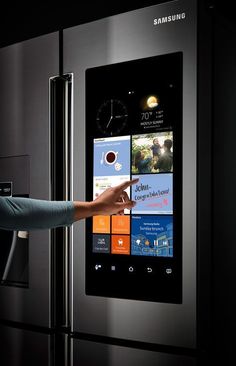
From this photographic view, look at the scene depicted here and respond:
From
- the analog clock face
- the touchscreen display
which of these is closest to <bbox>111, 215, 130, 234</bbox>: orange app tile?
the touchscreen display

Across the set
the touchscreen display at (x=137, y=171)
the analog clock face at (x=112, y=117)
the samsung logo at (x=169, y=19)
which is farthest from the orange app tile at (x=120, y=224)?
the samsung logo at (x=169, y=19)

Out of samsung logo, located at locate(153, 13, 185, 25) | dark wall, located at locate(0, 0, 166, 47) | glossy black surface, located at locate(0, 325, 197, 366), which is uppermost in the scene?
dark wall, located at locate(0, 0, 166, 47)

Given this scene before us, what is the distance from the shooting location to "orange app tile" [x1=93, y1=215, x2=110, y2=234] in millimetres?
1706

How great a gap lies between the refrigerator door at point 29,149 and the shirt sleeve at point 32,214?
0.75 ft

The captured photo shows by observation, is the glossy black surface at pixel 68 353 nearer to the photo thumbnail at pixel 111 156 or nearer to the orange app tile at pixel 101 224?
the orange app tile at pixel 101 224

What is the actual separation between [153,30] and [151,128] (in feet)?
0.95

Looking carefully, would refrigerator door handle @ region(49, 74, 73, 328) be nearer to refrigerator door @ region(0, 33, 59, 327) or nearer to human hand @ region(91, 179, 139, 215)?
refrigerator door @ region(0, 33, 59, 327)

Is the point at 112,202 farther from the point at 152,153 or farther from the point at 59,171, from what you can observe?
the point at 59,171

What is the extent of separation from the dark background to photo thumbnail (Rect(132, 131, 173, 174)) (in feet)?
2.18

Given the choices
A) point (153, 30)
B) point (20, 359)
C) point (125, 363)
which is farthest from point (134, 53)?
point (20, 359)

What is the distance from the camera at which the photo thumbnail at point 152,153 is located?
1591 mm

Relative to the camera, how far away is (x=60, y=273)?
6.08ft

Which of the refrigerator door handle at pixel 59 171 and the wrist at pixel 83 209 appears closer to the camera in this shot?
the wrist at pixel 83 209

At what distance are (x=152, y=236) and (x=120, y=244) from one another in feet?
0.40
